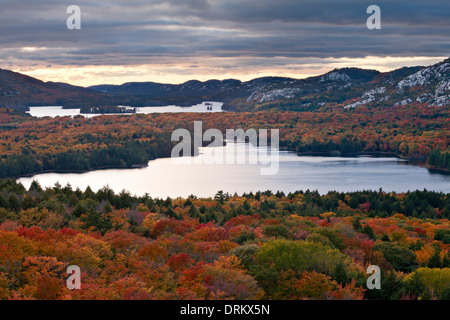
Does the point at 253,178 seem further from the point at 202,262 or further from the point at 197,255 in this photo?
the point at 202,262

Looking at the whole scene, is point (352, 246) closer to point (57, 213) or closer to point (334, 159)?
point (57, 213)

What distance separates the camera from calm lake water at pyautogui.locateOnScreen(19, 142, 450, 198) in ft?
388

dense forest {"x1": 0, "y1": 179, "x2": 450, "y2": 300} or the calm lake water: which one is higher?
dense forest {"x1": 0, "y1": 179, "x2": 450, "y2": 300}

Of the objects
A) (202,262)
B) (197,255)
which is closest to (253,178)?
(197,255)

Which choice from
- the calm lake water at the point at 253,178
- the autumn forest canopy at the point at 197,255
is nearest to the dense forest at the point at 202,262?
the autumn forest canopy at the point at 197,255

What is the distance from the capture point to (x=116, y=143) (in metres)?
189

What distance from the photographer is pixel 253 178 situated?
133 metres

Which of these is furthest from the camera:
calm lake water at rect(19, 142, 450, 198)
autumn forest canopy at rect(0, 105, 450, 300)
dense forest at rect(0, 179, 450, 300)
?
calm lake water at rect(19, 142, 450, 198)

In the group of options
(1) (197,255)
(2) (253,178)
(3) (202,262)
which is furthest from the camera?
(2) (253,178)

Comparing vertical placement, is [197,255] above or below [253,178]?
above

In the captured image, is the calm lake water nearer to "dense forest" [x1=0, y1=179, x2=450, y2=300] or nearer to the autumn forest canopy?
the autumn forest canopy

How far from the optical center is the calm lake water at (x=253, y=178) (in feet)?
388

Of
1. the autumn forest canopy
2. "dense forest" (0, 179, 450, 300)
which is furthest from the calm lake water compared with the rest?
"dense forest" (0, 179, 450, 300)

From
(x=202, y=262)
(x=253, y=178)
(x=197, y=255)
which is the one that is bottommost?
(x=253, y=178)
